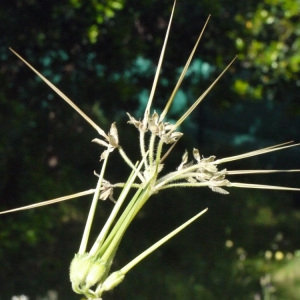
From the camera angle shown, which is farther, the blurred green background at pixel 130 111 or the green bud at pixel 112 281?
the blurred green background at pixel 130 111

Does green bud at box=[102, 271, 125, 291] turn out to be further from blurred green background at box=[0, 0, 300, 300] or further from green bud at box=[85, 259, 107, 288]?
blurred green background at box=[0, 0, 300, 300]

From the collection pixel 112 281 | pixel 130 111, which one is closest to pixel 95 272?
pixel 112 281

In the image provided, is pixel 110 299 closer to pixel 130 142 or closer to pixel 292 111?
pixel 292 111

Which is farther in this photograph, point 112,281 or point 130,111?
point 130,111

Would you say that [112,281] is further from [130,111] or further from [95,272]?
[130,111]

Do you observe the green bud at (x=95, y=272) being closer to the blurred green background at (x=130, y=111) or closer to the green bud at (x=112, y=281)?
the green bud at (x=112, y=281)

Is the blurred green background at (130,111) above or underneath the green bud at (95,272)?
underneath

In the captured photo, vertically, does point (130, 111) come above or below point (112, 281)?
below

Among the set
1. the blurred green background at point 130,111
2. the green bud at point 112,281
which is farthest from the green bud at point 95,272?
the blurred green background at point 130,111

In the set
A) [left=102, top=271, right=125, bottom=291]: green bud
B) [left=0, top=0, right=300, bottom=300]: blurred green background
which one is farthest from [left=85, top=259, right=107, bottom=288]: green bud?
[left=0, top=0, right=300, bottom=300]: blurred green background
